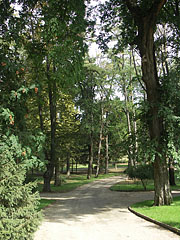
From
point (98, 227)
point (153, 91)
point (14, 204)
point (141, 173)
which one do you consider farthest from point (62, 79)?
point (141, 173)

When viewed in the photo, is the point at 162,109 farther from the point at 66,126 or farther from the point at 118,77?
the point at 118,77

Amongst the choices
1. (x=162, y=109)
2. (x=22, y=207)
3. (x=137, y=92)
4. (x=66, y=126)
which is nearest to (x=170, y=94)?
(x=162, y=109)

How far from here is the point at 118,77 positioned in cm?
3322

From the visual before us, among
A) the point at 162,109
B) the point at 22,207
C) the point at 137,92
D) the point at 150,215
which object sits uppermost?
the point at 137,92

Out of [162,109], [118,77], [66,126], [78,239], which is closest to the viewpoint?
[78,239]

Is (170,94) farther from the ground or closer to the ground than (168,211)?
farther from the ground

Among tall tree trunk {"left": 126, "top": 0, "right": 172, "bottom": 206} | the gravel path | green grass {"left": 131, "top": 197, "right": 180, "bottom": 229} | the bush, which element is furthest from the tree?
the bush

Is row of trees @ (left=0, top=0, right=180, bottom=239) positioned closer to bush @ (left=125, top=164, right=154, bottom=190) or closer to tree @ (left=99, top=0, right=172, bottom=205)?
tree @ (left=99, top=0, right=172, bottom=205)

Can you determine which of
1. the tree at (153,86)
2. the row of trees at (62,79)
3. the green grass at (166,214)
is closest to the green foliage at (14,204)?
the row of trees at (62,79)

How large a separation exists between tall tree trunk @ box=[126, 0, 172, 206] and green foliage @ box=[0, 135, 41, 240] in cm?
777

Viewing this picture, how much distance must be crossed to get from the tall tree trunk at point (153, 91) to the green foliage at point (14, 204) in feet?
25.5

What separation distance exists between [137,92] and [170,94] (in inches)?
937

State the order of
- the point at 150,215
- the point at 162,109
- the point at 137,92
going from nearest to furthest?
1. the point at 150,215
2. the point at 162,109
3. the point at 137,92

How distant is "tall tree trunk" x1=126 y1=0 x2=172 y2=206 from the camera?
42.6ft
